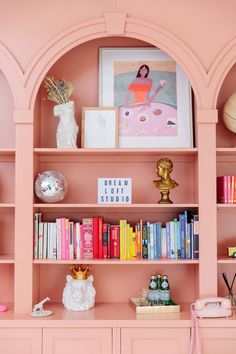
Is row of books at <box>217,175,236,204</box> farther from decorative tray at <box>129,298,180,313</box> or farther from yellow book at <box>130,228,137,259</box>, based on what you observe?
decorative tray at <box>129,298,180,313</box>

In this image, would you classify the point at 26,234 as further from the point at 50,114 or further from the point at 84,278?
the point at 50,114

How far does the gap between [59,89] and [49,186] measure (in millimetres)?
613

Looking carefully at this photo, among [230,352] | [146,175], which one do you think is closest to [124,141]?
[146,175]

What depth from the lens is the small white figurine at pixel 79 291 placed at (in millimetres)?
3391

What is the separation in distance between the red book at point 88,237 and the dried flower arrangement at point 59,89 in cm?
76

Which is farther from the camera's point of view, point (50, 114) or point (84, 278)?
point (50, 114)

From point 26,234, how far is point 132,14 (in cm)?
145

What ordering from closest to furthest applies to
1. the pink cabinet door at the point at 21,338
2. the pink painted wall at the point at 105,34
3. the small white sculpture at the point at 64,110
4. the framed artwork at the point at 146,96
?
the pink cabinet door at the point at 21,338, the pink painted wall at the point at 105,34, the small white sculpture at the point at 64,110, the framed artwork at the point at 146,96

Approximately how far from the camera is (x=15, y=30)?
342cm

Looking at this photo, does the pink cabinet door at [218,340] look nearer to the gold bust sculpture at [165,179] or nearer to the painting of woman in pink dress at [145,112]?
the gold bust sculpture at [165,179]

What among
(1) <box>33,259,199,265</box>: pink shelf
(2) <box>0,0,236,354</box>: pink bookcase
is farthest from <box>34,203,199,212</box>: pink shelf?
(1) <box>33,259,199,265</box>: pink shelf

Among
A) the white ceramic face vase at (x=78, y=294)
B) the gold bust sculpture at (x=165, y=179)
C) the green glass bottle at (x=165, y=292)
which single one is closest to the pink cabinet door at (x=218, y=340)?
Result: the green glass bottle at (x=165, y=292)

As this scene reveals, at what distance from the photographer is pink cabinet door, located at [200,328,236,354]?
315 centimetres

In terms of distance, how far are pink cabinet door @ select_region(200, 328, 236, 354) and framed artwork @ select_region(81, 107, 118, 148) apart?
1.24 meters
